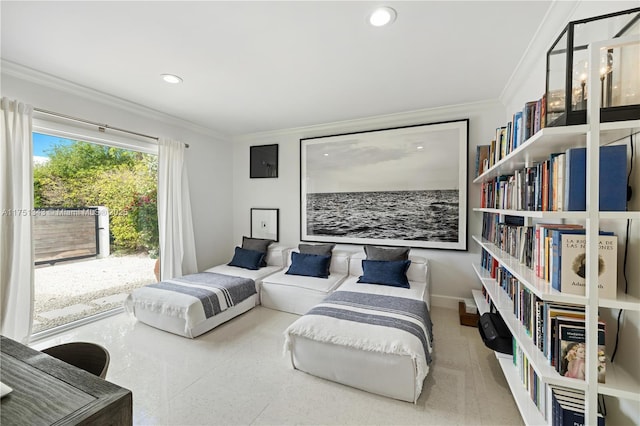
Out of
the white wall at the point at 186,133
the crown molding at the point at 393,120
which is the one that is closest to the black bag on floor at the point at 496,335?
the crown molding at the point at 393,120

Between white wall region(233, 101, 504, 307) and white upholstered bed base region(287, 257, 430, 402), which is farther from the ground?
white wall region(233, 101, 504, 307)

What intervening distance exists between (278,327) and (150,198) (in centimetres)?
247

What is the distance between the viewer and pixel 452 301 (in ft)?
10.6

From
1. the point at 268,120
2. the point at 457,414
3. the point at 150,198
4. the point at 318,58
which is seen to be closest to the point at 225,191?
the point at 150,198

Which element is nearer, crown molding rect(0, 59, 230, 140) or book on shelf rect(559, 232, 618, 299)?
book on shelf rect(559, 232, 618, 299)

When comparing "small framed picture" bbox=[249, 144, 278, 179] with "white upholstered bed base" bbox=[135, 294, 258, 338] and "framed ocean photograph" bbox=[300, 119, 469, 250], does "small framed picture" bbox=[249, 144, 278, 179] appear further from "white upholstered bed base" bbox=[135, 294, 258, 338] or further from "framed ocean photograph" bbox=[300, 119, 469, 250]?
"white upholstered bed base" bbox=[135, 294, 258, 338]

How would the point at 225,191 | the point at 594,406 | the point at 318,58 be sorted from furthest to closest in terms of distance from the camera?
the point at 225,191
the point at 318,58
the point at 594,406

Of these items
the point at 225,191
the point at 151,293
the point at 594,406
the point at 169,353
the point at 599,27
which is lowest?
the point at 169,353

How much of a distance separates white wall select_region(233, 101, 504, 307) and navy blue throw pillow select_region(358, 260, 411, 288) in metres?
0.60

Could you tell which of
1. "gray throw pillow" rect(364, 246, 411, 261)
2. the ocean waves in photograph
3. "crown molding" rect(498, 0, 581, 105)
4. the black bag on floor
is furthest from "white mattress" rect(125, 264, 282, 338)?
"crown molding" rect(498, 0, 581, 105)

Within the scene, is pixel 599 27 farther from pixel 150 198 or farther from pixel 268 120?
pixel 150 198

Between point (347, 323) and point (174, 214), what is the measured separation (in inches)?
113

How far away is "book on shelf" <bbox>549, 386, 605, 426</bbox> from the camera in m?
1.10

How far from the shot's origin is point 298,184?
4.13 m
